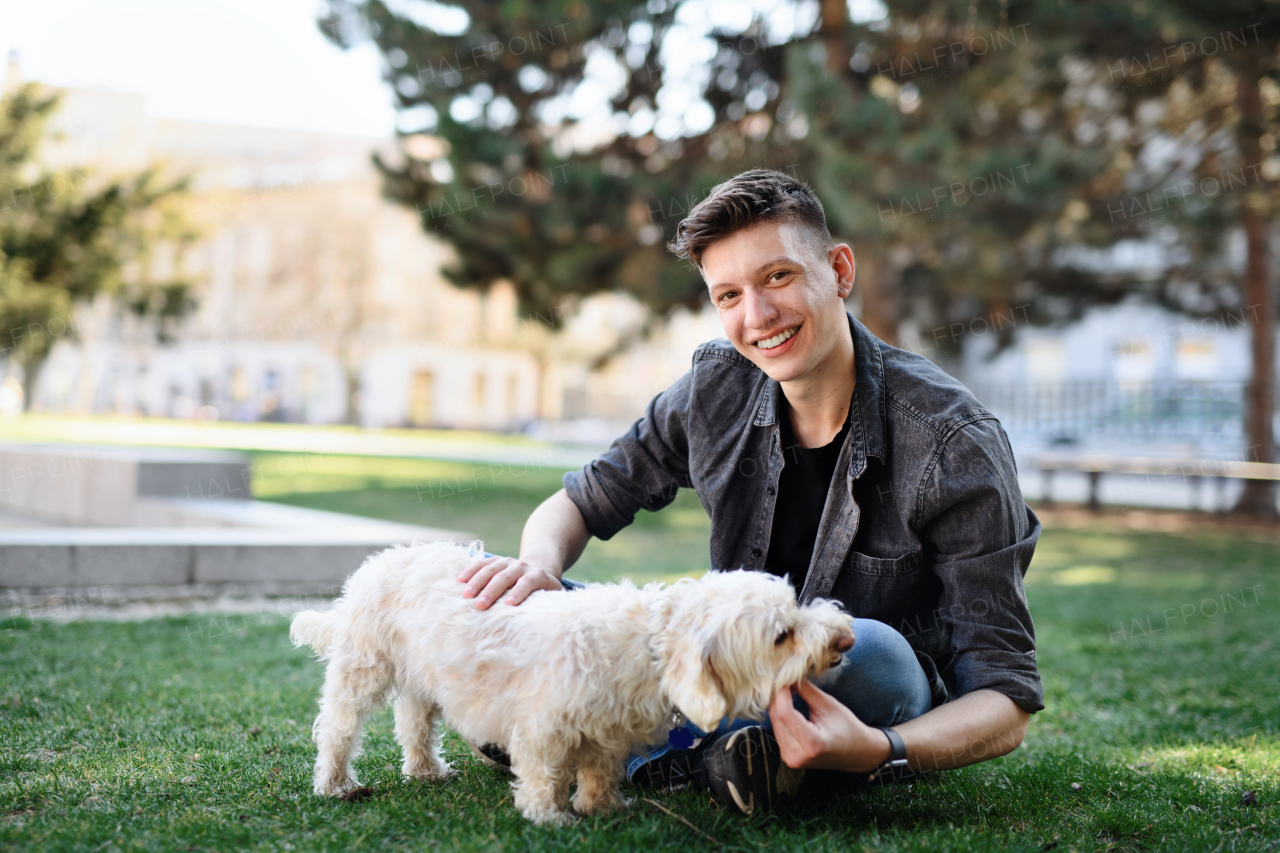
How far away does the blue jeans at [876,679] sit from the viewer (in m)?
2.55

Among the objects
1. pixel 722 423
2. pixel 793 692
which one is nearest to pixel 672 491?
pixel 722 423

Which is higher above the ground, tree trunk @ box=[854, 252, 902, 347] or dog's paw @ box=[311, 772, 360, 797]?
tree trunk @ box=[854, 252, 902, 347]

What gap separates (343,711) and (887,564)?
1.74 m

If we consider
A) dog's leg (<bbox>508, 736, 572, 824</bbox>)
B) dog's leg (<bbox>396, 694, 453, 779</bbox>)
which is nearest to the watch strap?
dog's leg (<bbox>508, 736, 572, 824</bbox>)

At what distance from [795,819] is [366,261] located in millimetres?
32462

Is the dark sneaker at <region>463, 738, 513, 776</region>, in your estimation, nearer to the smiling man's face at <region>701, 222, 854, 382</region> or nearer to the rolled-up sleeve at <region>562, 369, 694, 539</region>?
the rolled-up sleeve at <region>562, 369, 694, 539</region>

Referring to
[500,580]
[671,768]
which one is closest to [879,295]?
[671,768]

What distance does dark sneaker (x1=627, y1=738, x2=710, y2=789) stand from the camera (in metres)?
2.98

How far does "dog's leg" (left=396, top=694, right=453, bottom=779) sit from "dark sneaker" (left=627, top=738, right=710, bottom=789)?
65 cm

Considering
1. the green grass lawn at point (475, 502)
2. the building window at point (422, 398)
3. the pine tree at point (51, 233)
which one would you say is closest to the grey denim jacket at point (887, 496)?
the green grass lawn at point (475, 502)

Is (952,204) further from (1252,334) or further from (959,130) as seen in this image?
(1252,334)

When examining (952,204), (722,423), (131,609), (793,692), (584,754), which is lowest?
(131,609)

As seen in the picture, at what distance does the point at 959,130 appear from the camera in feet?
35.3

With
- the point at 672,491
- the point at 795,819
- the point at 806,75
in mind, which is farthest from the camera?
the point at 806,75
